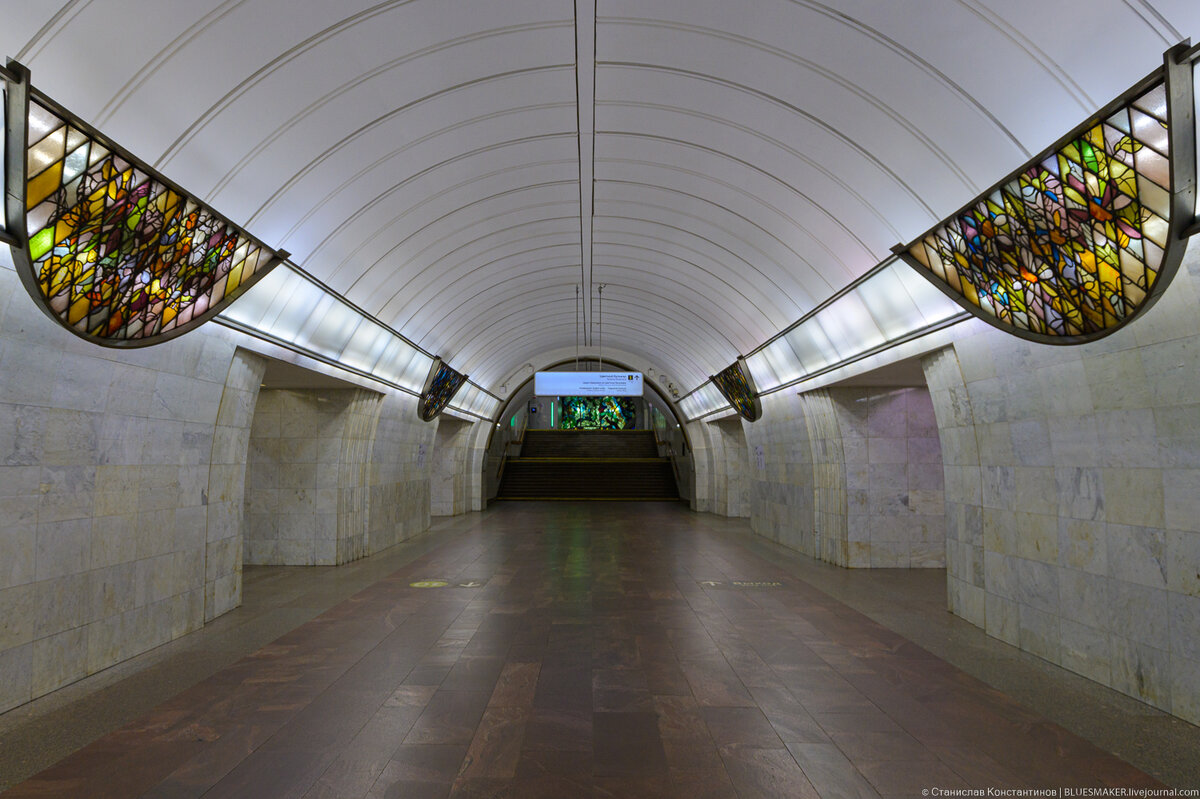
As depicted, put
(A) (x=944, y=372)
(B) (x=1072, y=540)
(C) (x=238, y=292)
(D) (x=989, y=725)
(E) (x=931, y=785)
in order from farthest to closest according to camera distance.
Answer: (A) (x=944, y=372), (C) (x=238, y=292), (B) (x=1072, y=540), (D) (x=989, y=725), (E) (x=931, y=785)

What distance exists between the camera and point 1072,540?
19.0 feet

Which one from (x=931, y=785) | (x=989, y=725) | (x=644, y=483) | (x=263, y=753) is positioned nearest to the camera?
(x=931, y=785)

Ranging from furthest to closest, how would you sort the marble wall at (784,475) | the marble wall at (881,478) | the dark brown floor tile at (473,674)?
the marble wall at (784,475) < the marble wall at (881,478) < the dark brown floor tile at (473,674)

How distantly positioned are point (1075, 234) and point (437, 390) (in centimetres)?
1381

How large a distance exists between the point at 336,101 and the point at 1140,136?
646cm

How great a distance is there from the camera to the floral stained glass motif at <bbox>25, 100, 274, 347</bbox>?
4.22 metres

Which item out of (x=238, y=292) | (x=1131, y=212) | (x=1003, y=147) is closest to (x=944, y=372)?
(x=1003, y=147)

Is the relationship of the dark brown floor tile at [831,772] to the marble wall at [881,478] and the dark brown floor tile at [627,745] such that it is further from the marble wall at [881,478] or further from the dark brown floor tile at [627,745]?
the marble wall at [881,478]

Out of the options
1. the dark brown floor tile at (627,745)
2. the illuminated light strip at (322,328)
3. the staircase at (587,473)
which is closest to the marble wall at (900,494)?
the dark brown floor tile at (627,745)

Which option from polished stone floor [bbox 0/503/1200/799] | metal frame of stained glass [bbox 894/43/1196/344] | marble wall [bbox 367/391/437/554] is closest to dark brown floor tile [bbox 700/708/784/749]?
polished stone floor [bbox 0/503/1200/799]

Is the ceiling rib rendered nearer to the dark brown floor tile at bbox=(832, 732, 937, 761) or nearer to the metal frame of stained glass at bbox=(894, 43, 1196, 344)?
the metal frame of stained glass at bbox=(894, 43, 1196, 344)

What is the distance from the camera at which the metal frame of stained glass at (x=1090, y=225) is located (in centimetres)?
373

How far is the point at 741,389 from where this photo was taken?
52.0 feet

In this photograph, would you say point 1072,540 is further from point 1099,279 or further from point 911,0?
point 911,0
